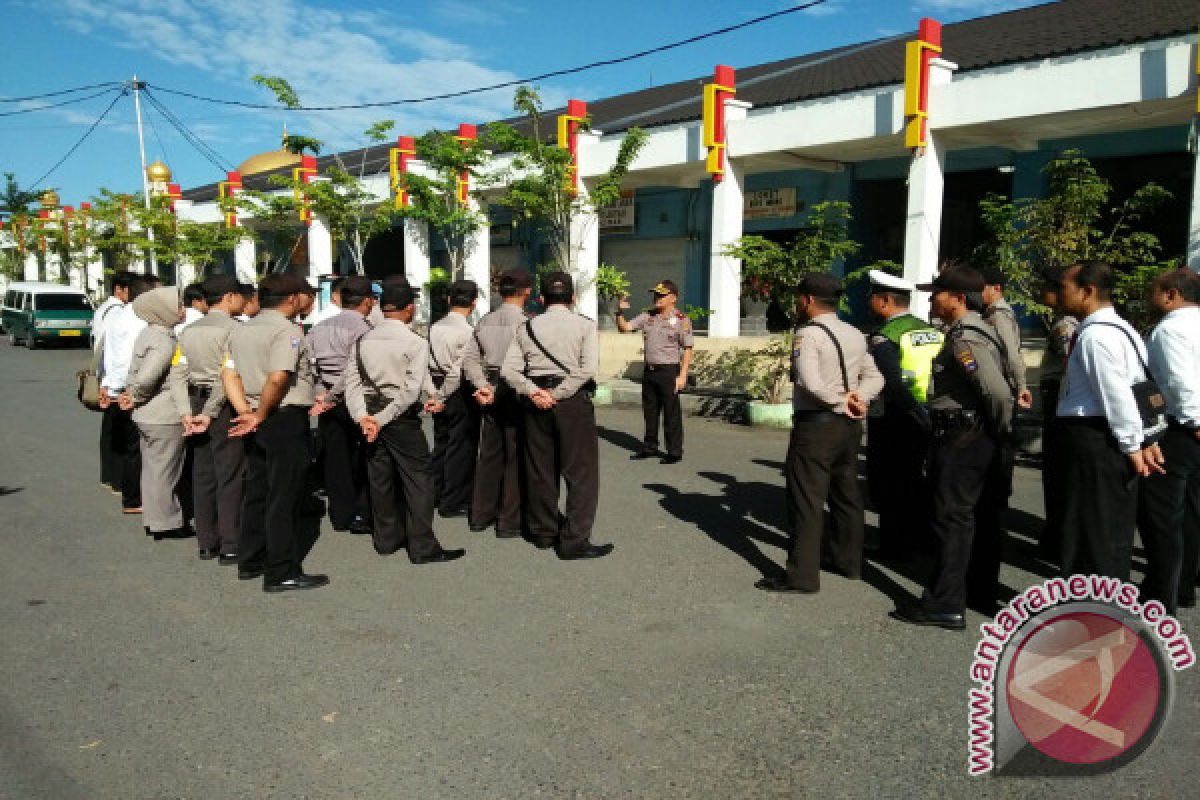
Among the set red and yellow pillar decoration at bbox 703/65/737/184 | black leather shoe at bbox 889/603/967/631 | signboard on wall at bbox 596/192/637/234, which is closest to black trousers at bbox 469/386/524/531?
black leather shoe at bbox 889/603/967/631

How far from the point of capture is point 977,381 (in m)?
4.11

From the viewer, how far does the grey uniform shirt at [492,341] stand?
623cm

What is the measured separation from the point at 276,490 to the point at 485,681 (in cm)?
184

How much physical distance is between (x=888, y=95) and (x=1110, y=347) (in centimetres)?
900

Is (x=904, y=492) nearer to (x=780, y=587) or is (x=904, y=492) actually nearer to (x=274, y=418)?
(x=780, y=587)

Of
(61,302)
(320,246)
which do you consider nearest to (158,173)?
(61,302)

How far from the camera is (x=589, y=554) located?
17.9 feet

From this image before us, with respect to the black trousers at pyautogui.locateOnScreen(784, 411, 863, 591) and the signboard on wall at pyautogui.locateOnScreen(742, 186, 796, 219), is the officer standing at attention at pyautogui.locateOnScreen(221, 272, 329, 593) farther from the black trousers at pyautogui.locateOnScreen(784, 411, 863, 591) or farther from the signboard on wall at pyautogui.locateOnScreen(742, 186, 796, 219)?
the signboard on wall at pyautogui.locateOnScreen(742, 186, 796, 219)

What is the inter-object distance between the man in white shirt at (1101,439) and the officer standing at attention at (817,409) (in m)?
1.07

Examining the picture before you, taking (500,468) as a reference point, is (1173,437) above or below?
above

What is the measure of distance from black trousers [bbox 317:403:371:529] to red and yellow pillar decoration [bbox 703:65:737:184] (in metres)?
9.18

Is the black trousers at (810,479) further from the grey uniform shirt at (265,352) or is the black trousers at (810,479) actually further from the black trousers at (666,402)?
the black trousers at (666,402)

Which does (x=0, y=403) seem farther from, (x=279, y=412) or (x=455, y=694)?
(x=455, y=694)

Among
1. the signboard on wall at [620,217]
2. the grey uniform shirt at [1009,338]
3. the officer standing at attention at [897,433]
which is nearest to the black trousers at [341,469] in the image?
the officer standing at attention at [897,433]
